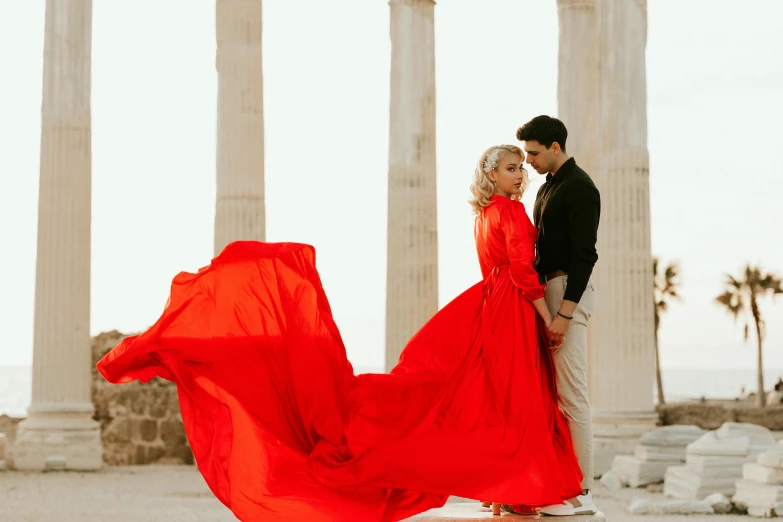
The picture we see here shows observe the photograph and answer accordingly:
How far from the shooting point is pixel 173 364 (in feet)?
48.9

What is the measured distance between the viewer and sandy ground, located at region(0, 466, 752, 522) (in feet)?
99.2

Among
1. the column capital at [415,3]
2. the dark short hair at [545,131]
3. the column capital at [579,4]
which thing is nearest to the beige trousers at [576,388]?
the dark short hair at [545,131]

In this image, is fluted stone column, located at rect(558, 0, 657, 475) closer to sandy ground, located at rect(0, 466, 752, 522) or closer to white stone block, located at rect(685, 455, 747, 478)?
sandy ground, located at rect(0, 466, 752, 522)

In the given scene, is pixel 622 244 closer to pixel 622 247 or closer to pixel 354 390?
pixel 622 247

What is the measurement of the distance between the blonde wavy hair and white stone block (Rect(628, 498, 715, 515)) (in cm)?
1803

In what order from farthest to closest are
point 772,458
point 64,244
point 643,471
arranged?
1. point 64,244
2. point 643,471
3. point 772,458

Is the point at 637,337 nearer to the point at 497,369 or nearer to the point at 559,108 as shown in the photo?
the point at 559,108

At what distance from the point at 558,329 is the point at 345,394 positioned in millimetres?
2400

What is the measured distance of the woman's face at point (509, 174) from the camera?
15125 mm

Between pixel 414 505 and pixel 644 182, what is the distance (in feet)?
89.4

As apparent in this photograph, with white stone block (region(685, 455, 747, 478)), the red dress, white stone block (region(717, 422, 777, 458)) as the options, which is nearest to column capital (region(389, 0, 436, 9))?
white stone block (region(717, 422, 777, 458))

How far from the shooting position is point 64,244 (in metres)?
42.2

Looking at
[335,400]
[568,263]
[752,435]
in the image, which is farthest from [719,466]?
[335,400]

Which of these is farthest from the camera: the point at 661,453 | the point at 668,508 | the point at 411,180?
the point at 411,180
